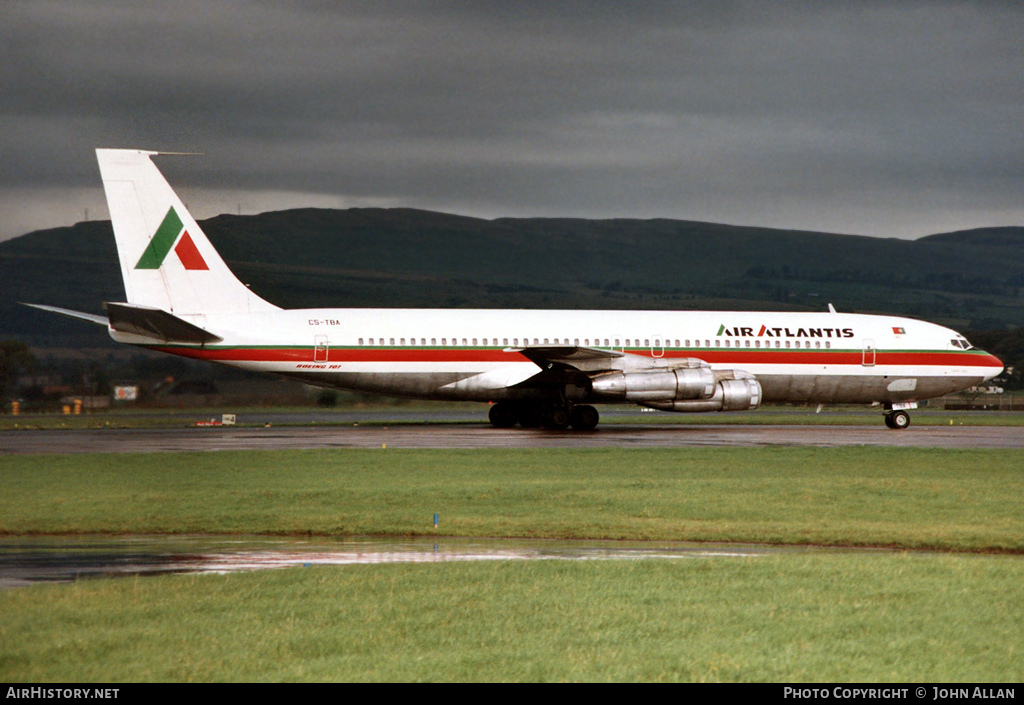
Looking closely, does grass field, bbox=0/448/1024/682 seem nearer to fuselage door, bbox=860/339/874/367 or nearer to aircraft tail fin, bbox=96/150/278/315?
aircraft tail fin, bbox=96/150/278/315

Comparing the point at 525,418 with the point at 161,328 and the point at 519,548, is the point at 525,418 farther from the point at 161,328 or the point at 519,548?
the point at 519,548

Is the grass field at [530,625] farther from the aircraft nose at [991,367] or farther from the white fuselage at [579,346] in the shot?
the aircraft nose at [991,367]

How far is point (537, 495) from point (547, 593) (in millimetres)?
8378

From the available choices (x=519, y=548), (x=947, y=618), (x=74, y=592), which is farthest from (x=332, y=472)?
(x=947, y=618)

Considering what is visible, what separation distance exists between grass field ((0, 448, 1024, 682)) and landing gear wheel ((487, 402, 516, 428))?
17.9 metres

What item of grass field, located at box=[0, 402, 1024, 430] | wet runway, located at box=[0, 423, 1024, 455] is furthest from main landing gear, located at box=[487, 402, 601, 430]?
grass field, located at box=[0, 402, 1024, 430]

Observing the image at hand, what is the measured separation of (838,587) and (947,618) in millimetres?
1487

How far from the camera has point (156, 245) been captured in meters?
35.3

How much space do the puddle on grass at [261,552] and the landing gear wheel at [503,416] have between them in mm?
23571

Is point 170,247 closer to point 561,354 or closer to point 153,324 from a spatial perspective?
point 153,324

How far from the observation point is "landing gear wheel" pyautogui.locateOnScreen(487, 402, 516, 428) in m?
38.3

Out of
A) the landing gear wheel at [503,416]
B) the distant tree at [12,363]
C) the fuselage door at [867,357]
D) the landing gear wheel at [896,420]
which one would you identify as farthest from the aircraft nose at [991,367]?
the distant tree at [12,363]

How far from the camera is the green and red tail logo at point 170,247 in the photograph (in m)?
35.3
